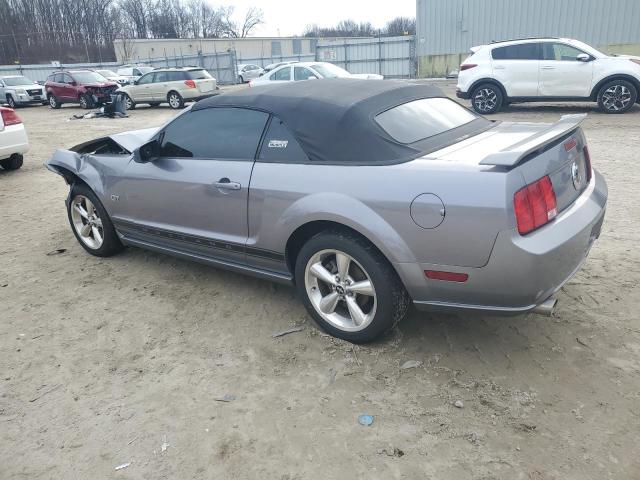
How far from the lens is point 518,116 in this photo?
12.3 meters

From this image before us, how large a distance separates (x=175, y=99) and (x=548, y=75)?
44.8 ft

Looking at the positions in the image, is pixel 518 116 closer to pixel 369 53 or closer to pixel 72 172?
pixel 72 172

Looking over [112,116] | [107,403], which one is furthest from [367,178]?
[112,116]

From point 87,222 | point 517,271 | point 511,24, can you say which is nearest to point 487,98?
point 87,222

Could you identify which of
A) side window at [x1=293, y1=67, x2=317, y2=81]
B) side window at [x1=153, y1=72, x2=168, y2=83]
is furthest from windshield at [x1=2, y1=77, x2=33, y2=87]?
side window at [x1=293, y1=67, x2=317, y2=81]

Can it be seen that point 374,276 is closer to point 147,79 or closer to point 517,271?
point 517,271

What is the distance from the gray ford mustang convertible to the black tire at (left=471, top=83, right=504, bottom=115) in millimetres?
9546

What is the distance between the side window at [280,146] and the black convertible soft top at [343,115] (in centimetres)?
4

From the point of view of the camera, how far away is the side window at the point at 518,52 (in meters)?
12.0

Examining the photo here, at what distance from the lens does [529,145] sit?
268 cm

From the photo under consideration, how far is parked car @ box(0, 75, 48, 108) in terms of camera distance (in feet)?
80.6

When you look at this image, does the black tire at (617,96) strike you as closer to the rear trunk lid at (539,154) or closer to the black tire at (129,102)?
the rear trunk lid at (539,154)

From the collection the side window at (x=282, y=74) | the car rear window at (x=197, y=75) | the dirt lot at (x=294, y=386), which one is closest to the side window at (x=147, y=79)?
the car rear window at (x=197, y=75)

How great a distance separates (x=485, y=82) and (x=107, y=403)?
12.0 m
